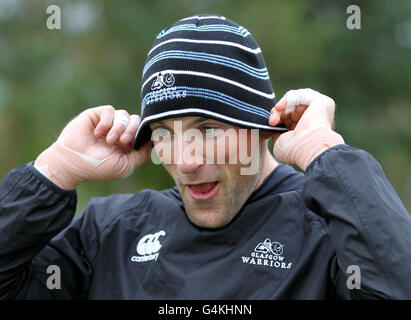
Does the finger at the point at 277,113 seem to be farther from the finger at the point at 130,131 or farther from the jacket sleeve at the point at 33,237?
the jacket sleeve at the point at 33,237

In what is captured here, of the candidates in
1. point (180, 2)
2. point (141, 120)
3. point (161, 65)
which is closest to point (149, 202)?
point (141, 120)

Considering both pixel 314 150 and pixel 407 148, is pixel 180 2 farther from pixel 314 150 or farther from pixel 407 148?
pixel 314 150

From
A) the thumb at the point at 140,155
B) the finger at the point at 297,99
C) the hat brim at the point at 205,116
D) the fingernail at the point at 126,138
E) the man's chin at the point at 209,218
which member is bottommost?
the man's chin at the point at 209,218

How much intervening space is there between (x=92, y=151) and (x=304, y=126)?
3.01ft

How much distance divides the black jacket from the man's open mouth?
0.50 feet

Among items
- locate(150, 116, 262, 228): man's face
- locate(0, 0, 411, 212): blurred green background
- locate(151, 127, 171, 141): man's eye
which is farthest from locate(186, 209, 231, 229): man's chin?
locate(0, 0, 411, 212): blurred green background

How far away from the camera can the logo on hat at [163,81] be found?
243 centimetres

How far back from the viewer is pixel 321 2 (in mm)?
14820

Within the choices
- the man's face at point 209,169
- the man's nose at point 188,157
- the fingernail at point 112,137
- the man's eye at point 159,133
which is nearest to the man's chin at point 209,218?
the man's face at point 209,169

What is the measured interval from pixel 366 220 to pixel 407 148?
13204 mm

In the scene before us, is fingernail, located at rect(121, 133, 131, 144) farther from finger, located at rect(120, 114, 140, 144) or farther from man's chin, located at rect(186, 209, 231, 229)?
man's chin, located at rect(186, 209, 231, 229)

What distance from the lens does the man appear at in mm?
2311

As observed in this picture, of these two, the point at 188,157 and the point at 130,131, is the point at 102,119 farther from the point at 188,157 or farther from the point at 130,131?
the point at 188,157

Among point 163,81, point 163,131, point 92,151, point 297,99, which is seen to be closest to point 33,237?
point 92,151
